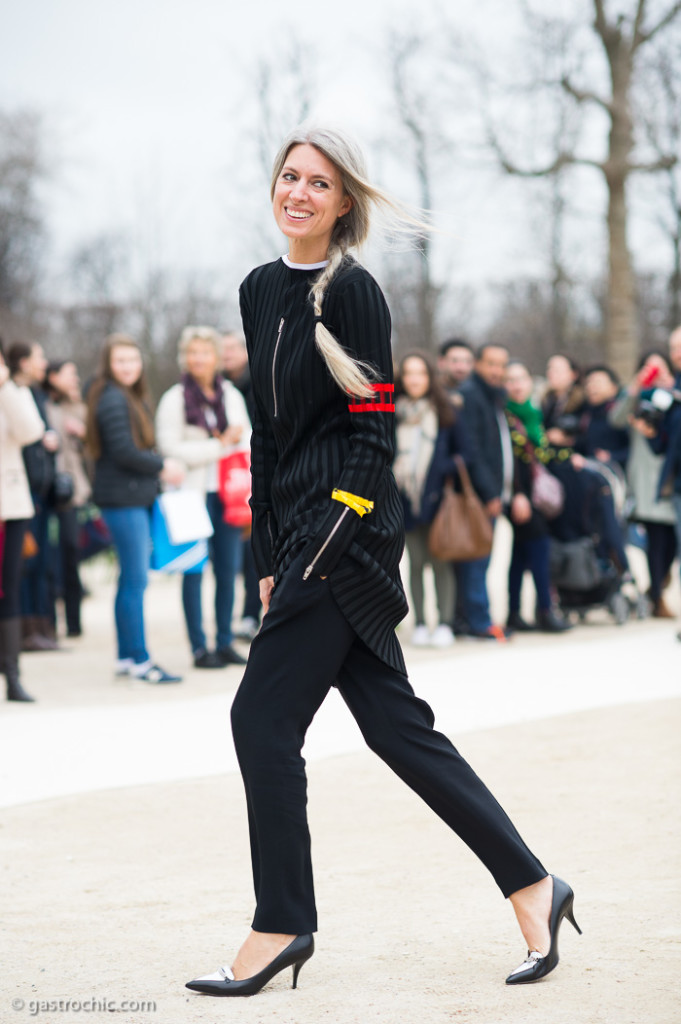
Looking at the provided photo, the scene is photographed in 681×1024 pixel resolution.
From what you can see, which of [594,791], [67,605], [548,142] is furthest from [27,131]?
[594,791]

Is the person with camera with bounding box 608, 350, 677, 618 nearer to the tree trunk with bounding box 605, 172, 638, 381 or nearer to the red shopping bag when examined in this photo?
the red shopping bag

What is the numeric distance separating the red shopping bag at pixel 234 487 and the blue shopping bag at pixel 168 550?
34 centimetres

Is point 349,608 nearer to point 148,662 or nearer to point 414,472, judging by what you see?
point 148,662

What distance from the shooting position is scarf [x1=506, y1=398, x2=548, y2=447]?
10.0 meters

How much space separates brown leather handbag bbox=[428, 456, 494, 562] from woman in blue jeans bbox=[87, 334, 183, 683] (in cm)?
220

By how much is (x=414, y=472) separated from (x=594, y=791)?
4.55 metres

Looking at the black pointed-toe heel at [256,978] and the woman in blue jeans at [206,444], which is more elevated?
the woman in blue jeans at [206,444]

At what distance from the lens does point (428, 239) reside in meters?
3.30

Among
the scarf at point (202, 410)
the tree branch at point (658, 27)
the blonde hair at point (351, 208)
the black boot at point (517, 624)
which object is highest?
the tree branch at point (658, 27)

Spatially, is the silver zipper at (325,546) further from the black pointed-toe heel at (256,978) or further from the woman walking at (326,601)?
the black pointed-toe heel at (256,978)

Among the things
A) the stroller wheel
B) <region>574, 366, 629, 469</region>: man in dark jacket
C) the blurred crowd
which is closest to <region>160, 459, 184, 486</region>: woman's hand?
the blurred crowd

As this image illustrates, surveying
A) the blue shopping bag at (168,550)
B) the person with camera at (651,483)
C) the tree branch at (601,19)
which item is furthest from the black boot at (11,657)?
the tree branch at (601,19)

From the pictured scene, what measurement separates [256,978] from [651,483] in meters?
7.94

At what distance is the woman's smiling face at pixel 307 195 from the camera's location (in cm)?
320
